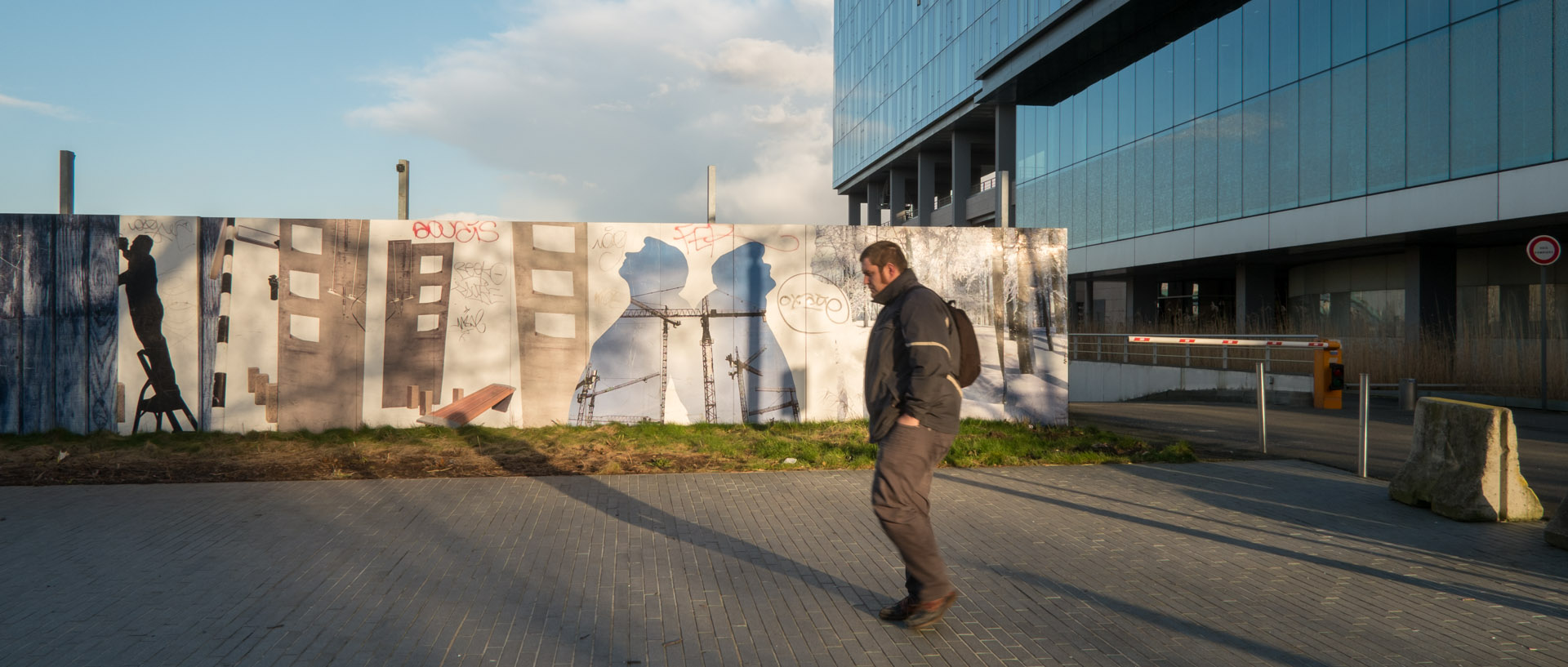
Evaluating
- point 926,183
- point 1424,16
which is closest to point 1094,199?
point 926,183

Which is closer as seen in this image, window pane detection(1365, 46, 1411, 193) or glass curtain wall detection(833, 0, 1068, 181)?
window pane detection(1365, 46, 1411, 193)

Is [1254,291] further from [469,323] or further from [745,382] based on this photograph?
[469,323]

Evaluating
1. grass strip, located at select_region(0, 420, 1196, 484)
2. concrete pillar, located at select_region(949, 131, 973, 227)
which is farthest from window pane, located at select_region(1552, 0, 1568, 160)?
concrete pillar, located at select_region(949, 131, 973, 227)

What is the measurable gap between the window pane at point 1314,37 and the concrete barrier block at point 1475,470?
2134 cm

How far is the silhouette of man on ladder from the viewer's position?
10.3m

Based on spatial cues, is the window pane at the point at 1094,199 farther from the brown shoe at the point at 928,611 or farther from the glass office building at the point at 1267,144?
the brown shoe at the point at 928,611

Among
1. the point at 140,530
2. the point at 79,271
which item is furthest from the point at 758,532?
the point at 79,271

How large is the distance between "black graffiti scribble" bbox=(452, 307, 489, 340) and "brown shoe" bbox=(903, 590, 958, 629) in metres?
7.77

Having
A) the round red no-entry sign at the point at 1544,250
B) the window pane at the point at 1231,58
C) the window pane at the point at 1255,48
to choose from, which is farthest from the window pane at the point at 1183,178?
the round red no-entry sign at the point at 1544,250

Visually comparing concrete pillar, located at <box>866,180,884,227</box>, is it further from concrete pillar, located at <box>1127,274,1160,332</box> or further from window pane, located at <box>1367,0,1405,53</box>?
window pane, located at <box>1367,0,1405,53</box>

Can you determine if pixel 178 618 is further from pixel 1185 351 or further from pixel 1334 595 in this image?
pixel 1185 351

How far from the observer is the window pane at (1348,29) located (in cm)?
2352

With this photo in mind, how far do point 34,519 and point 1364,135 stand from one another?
1045 inches

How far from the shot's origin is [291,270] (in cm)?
1066
